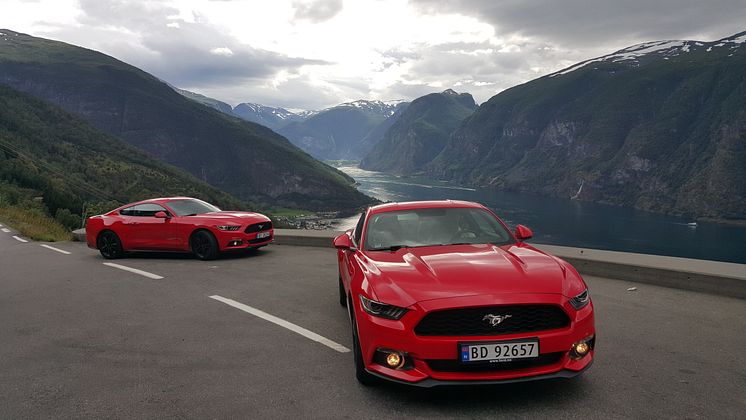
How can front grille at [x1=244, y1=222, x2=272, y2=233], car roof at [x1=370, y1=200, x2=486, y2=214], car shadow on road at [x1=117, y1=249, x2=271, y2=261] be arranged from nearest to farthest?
car roof at [x1=370, y1=200, x2=486, y2=214]
front grille at [x1=244, y1=222, x2=272, y2=233]
car shadow on road at [x1=117, y1=249, x2=271, y2=261]

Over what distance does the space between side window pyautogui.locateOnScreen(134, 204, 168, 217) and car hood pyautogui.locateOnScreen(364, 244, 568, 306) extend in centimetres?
885

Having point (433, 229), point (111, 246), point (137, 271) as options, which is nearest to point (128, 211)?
point (111, 246)

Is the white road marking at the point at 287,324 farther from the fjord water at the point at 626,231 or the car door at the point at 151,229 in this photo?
the fjord water at the point at 626,231

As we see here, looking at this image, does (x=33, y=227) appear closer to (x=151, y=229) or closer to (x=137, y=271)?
(x=151, y=229)

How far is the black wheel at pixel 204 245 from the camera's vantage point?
11.4 meters

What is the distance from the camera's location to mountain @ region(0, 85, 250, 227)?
74119 millimetres

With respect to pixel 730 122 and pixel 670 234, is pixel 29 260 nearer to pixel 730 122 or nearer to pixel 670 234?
pixel 670 234

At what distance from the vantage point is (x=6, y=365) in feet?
15.7

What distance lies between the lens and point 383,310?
3785 millimetres

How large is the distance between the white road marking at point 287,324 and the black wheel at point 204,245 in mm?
3985

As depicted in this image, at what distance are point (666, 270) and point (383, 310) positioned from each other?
18.4 feet

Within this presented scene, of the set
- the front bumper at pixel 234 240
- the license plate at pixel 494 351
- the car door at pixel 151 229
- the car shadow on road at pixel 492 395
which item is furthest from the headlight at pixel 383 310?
the car door at pixel 151 229

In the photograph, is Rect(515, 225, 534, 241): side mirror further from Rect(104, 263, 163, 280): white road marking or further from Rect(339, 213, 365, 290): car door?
Rect(104, 263, 163, 280): white road marking

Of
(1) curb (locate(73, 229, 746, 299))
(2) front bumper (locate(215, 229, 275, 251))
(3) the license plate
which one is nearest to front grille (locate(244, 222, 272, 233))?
(2) front bumper (locate(215, 229, 275, 251))
